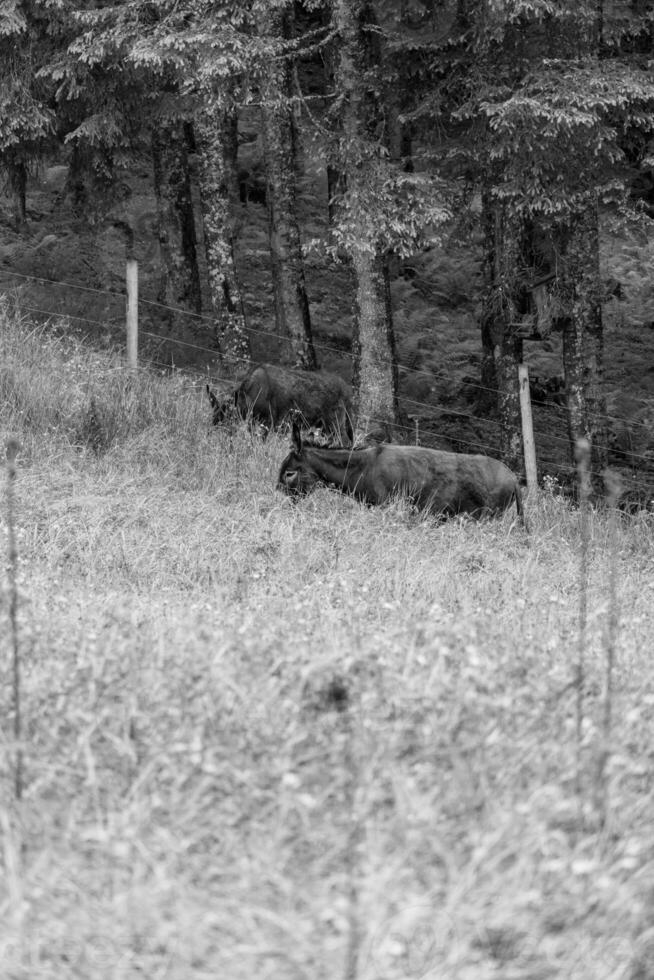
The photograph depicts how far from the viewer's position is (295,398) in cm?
1967

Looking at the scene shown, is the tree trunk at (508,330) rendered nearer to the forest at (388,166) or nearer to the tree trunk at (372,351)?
the forest at (388,166)

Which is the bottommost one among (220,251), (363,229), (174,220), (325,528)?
(325,528)

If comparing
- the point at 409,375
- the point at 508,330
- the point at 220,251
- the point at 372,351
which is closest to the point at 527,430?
the point at 508,330

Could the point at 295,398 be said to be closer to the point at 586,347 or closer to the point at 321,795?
the point at 586,347

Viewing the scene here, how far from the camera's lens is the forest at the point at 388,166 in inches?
688

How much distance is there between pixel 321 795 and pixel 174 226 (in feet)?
70.2

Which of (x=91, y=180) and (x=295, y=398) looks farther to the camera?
(x=91, y=180)

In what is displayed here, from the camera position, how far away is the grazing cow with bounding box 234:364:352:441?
63.6 ft

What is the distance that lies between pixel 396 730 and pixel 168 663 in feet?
4.70

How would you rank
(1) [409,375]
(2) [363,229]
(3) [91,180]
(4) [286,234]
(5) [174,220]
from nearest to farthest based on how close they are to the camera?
(2) [363,229] < (3) [91,180] < (4) [286,234] < (5) [174,220] < (1) [409,375]

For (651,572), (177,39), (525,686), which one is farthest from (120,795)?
(177,39)

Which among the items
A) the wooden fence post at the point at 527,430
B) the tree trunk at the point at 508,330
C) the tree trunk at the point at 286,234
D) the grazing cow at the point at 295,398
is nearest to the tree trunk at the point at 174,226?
the tree trunk at the point at 286,234

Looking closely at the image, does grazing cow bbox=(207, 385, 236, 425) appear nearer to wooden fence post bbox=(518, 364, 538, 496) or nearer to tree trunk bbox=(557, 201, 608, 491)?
wooden fence post bbox=(518, 364, 538, 496)

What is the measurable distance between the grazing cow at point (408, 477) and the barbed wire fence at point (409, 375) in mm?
4525
